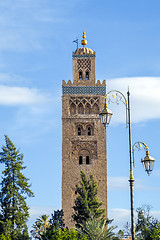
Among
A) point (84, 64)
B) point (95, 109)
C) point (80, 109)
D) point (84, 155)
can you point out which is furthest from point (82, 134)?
point (84, 64)

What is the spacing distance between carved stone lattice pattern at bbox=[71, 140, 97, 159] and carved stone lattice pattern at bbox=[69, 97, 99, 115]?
2.94 meters

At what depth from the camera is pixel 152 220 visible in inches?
1961

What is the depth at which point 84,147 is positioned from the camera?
1853 inches

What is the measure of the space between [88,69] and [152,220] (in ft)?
53.6

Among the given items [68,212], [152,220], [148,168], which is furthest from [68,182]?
[148,168]

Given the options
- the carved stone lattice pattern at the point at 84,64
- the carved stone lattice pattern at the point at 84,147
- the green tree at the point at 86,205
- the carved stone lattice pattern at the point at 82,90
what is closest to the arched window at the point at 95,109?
the carved stone lattice pattern at the point at 82,90

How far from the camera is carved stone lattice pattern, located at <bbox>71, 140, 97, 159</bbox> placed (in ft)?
154

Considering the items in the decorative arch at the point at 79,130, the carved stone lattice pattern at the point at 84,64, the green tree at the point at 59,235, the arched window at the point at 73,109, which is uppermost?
the carved stone lattice pattern at the point at 84,64

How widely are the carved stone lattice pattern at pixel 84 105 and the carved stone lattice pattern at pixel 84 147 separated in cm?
294

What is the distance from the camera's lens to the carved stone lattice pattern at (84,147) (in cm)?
4681

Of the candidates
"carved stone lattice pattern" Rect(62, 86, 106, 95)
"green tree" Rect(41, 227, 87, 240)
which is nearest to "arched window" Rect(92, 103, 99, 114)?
"carved stone lattice pattern" Rect(62, 86, 106, 95)

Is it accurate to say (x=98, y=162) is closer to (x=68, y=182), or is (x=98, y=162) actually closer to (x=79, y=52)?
(x=68, y=182)

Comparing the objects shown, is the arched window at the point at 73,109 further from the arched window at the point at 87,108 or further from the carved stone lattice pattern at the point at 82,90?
the carved stone lattice pattern at the point at 82,90

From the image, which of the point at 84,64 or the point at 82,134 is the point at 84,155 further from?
the point at 84,64
